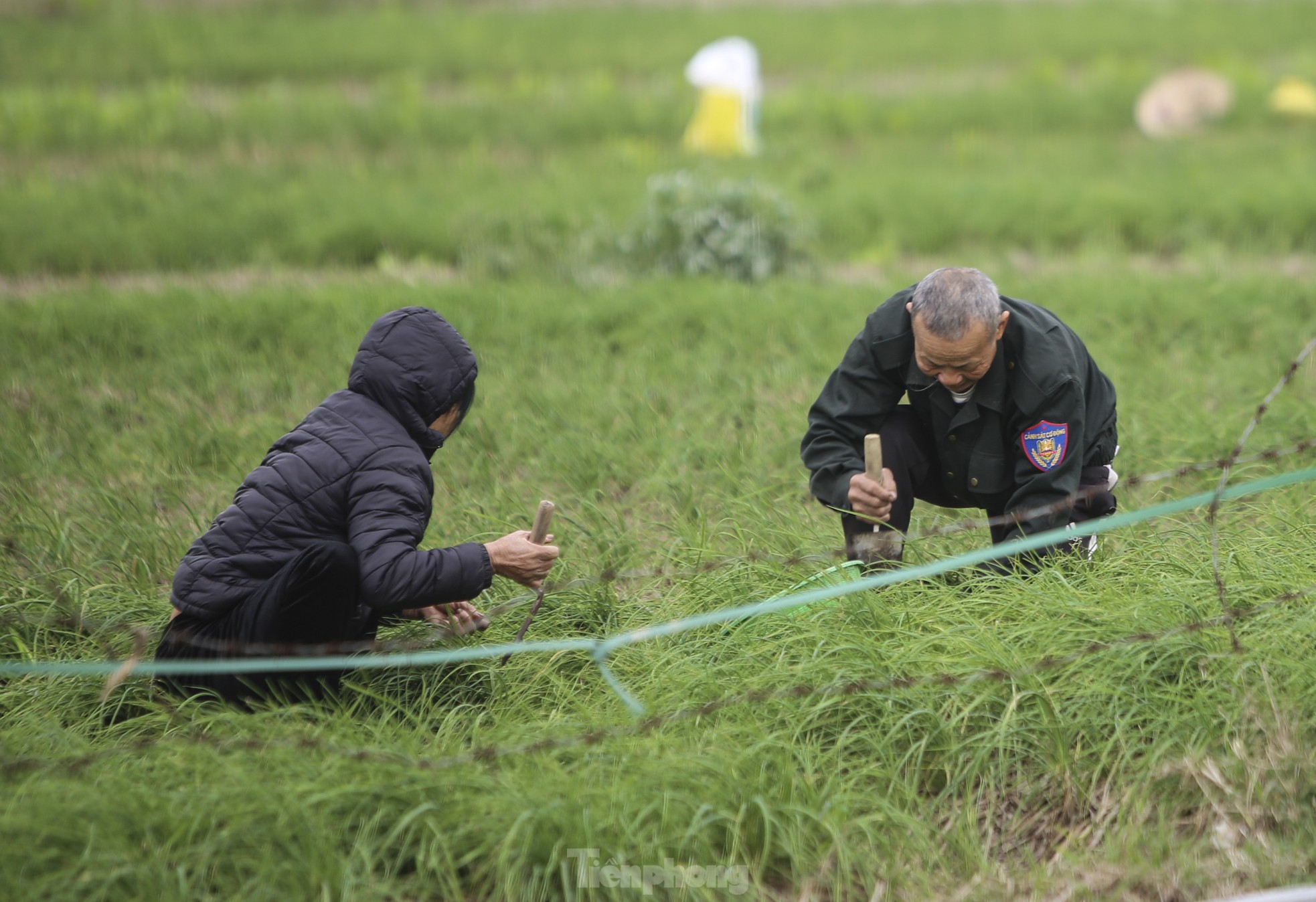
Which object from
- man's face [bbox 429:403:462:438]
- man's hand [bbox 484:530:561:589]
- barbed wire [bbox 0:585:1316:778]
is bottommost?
barbed wire [bbox 0:585:1316:778]

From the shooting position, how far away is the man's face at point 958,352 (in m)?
3.06

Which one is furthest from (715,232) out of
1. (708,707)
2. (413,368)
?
(708,707)

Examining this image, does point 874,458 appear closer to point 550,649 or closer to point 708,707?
point 708,707

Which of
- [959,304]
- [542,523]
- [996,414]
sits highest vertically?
[959,304]

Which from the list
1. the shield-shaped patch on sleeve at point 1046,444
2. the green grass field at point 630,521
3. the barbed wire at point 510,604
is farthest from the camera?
the shield-shaped patch on sleeve at point 1046,444

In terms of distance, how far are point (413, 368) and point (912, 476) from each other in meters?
1.53

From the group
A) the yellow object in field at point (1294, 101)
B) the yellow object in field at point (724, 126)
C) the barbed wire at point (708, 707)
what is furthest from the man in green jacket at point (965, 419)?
the yellow object in field at point (1294, 101)

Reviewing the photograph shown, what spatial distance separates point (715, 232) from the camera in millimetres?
7430

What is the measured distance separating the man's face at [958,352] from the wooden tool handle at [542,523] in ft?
3.58

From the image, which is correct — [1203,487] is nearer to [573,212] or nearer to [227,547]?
[227,547]

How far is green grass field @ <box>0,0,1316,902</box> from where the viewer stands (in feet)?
8.16

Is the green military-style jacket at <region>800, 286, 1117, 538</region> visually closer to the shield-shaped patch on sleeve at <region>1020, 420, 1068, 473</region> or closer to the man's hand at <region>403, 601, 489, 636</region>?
the shield-shaped patch on sleeve at <region>1020, 420, 1068, 473</region>

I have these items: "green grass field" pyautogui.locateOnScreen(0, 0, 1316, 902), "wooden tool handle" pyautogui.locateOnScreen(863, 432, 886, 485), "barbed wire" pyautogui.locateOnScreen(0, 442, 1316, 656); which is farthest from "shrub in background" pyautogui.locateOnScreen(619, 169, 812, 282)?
"wooden tool handle" pyautogui.locateOnScreen(863, 432, 886, 485)

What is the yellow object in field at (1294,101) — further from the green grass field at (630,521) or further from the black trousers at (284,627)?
the black trousers at (284,627)
